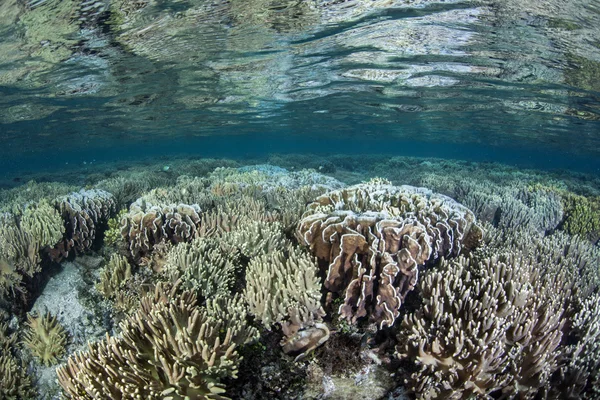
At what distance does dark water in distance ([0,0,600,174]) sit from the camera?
1131 cm

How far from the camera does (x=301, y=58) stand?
17.5 m

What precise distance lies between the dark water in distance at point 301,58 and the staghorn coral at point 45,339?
1017 cm

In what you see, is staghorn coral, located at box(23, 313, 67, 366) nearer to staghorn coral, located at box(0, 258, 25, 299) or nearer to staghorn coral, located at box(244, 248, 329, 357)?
staghorn coral, located at box(0, 258, 25, 299)

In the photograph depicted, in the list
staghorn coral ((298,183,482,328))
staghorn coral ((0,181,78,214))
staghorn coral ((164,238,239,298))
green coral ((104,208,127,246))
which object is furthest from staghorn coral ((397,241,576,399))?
staghorn coral ((0,181,78,214))

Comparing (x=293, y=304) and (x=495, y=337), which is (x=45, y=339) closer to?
(x=293, y=304)

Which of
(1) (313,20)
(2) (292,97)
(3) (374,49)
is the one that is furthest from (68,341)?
(2) (292,97)

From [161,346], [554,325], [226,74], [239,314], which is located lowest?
[554,325]

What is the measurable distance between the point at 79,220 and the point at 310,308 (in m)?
5.61

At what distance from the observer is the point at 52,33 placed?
12570mm

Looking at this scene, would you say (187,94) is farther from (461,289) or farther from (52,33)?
(461,289)

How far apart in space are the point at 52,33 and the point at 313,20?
10572 millimetres

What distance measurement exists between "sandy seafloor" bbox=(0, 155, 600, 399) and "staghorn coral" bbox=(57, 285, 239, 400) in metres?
0.02

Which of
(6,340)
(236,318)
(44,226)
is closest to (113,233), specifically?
(44,226)

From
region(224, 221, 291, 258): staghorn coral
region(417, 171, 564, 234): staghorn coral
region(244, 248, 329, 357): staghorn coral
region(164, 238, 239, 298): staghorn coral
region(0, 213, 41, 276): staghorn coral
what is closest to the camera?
region(244, 248, 329, 357): staghorn coral
